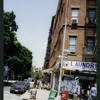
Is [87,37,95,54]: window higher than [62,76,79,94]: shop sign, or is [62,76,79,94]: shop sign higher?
[87,37,95,54]: window

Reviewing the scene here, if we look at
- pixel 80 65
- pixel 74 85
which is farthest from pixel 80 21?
pixel 74 85

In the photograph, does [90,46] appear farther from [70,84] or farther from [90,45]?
[70,84]

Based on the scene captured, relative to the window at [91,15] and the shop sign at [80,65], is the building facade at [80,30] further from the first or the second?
the shop sign at [80,65]

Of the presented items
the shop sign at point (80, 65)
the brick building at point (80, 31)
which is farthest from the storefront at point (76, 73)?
the brick building at point (80, 31)

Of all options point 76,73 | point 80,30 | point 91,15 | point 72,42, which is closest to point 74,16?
point 80,30

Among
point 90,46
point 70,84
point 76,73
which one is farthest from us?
point 90,46

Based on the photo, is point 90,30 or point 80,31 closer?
point 80,31

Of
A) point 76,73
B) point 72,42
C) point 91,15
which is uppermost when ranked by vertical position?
point 91,15

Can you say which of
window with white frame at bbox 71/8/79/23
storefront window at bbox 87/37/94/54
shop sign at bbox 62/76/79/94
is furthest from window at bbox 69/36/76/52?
shop sign at bbox 62/76/79/94

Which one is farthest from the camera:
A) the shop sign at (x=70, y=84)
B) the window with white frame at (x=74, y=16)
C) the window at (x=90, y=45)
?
the window with white frame at (x=74, y=16)

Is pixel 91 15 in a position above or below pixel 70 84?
above

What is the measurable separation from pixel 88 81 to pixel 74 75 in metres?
1.76

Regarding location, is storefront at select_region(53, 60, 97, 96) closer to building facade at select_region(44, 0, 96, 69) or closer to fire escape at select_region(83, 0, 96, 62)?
building facade at select_region(44, 0, 96, 69)

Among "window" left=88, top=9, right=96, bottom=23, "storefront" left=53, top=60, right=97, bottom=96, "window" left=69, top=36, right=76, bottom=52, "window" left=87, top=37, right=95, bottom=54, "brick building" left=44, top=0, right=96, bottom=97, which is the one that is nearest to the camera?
"storefront" left=53, top=60, right=97, bottom=96
